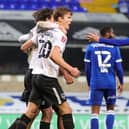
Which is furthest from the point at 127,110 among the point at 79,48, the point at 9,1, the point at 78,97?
the point at 9,1

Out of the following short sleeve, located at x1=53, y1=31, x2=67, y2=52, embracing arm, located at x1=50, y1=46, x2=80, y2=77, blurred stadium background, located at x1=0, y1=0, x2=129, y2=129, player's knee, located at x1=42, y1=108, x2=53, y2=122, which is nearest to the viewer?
embracing arm, located at x1=50, y1=46, x2=80, y2=77

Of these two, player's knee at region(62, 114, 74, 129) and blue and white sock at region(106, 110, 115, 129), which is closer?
player's knee at region(62, 114, 74, 129)

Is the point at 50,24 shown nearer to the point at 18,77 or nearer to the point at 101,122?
the point at 101,122

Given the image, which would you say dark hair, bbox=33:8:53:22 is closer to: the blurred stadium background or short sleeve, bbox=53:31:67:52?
short sleeve, bbox=53:31:67:52

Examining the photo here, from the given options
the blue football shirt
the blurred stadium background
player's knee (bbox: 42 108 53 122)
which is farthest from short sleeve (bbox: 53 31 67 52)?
the blurred stadium background

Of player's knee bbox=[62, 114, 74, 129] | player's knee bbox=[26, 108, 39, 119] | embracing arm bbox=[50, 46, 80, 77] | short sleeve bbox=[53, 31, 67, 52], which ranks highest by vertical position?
short sleeve bbox=[53, 31, 67, 52]

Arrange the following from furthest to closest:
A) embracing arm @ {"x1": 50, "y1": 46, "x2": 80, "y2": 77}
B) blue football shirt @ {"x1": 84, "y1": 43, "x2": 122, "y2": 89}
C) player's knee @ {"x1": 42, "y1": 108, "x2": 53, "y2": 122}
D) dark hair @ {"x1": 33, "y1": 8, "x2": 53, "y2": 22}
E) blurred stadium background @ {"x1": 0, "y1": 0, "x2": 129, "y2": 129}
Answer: blurred stadium background @ {"x1": 0, "y1": 0, "x2": 129, "y2": 129}, blue football shirt @ {"x1": 84, "y1": 43, "x2": 122, "y2": 89}, player's knee @ {"x1": 42, "y1": 108, "x2": 53, "y2": 122}, dark hair @ {"x1": 33, "y1": 8, "x2": 53, "y2": 22}, embracing arm @ {"x1": 50, "y1": 46, "x2": 80, "y2": 77}

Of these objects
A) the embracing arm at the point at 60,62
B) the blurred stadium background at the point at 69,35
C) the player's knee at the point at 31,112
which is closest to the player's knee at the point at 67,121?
the player's knee at the point at 31,112

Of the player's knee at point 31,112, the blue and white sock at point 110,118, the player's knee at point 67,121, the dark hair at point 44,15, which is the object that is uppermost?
the dark hair at point 44,15

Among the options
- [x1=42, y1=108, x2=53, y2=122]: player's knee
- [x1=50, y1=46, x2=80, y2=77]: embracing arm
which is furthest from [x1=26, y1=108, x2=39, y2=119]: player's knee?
[x1=42, y1=108, x2=53, y2=122]: player's knee

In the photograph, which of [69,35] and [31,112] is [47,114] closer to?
[31,112]

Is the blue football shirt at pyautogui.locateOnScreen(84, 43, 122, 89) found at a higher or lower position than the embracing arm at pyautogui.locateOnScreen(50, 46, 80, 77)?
lower

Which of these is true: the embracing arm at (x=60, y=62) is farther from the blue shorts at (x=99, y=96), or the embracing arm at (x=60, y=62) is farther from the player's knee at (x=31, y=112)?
the blue shorts at (x=99, y=96)

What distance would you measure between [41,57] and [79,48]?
5.19 m
